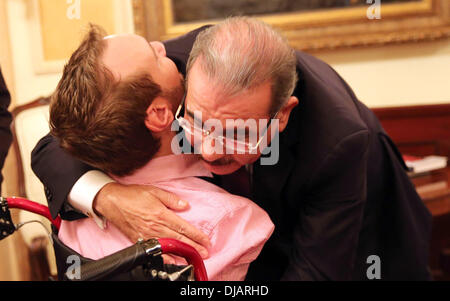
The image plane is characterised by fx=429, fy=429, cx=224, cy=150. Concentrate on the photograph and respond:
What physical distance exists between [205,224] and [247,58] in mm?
411

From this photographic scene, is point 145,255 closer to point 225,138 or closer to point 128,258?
point 128,258

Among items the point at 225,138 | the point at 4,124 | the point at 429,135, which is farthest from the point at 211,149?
the point at 429,135

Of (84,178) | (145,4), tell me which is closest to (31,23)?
(145,4)

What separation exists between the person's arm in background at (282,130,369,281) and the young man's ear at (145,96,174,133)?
0.42m

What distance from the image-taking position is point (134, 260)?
79 cm

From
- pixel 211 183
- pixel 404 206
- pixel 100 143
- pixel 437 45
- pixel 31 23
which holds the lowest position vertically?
pixel 404 206

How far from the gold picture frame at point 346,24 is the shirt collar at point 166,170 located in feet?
4.80

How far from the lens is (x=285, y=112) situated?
1.12 meters

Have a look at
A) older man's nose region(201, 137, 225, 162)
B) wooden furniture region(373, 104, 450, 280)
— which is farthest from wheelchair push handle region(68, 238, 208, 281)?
wooden furniture region(373, 104, 450, 280)

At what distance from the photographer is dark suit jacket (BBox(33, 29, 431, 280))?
1.15 m

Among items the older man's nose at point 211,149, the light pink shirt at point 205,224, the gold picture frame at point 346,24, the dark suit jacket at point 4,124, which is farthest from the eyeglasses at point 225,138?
the gold picture frame at point 346,24
